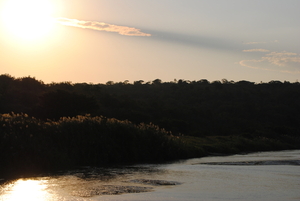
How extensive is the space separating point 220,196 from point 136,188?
138 inches

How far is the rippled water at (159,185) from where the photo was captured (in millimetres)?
15688

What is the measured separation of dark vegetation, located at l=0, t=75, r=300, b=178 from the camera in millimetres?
24969

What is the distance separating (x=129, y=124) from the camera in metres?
31.4

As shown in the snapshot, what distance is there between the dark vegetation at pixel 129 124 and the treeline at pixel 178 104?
6.3 inches

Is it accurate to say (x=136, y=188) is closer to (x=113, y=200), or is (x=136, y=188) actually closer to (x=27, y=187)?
(x=113, y=200)

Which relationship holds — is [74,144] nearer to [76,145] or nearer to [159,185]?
[76,145]

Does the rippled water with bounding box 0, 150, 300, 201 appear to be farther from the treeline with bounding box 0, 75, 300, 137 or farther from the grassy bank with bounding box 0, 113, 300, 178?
the treeline with bounding box 0, 75, 300, 137

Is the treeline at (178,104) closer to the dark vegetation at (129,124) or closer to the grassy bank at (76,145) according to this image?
the dark vegetation at (129,124)

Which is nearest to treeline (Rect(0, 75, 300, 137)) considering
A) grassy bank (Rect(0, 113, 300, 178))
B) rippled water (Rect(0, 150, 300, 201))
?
grassy bank (Rect(0, 113, 300, 178))

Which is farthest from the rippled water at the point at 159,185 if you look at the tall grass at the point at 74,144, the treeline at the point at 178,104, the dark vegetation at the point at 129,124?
the treeline at the point at 178,104

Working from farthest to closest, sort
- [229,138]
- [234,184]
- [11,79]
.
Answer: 1. [11,79]
2. [229,138]
3. [234,184]

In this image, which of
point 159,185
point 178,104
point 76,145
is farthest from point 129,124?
point 178,104

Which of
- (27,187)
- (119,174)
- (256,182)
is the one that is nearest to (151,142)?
(119,174)

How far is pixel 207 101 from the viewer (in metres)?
106
